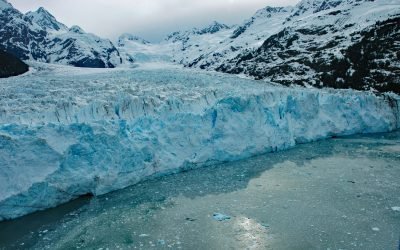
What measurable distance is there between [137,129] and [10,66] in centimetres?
3233

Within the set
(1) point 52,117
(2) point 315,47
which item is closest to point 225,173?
(1) point 52,117

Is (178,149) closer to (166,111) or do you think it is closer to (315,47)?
(166,111)

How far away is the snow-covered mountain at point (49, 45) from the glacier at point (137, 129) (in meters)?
65.2

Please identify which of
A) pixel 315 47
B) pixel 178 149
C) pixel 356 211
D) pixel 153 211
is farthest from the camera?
pixel 315 47

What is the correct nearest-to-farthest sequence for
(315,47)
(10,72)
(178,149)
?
(178,149) → (10,72) → (315,47)

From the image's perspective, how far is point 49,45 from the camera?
87.4 metres

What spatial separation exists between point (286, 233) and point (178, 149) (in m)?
5.64

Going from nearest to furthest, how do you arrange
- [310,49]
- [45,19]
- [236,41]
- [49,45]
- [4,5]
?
[310,49] → [49,45] → [4,5] → [236,41] → [45,19]

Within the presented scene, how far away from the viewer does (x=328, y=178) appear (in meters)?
10.3

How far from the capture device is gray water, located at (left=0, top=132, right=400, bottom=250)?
23.1 ft

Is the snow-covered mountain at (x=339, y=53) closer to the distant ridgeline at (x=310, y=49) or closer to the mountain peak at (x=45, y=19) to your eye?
the distant ridgeline at (x=310, y=49)

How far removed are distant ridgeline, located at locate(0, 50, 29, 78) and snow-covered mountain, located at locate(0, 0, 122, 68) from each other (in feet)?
125

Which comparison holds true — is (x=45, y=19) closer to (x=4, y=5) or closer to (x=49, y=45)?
(x=4, y=5)

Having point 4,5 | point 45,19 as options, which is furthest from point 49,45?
point 45,19
